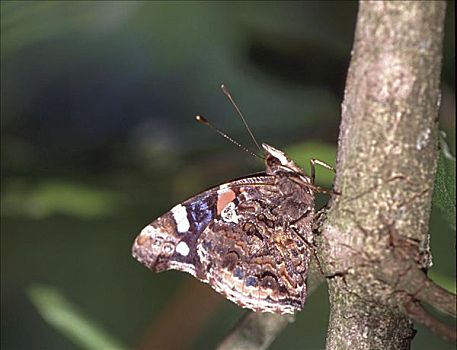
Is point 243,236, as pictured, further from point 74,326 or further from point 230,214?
point 74,326

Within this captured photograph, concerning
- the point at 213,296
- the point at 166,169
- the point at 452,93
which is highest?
A: the point at 452,93

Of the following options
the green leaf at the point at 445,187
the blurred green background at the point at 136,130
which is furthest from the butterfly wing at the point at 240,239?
the blurred green background at the point at 136,130

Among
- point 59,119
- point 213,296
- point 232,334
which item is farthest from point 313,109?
point 232,334

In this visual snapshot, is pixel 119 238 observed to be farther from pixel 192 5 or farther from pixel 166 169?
pixel 192 5

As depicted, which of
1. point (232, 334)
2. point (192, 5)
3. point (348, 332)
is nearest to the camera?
point (348, 332)

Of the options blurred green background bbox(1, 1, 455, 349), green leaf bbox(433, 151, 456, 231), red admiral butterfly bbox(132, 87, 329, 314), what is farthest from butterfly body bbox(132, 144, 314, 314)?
blurred green background bbox(1, 1, 455, 349)

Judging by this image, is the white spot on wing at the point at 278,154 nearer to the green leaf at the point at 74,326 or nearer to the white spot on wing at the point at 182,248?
the white spot on wing at the point at 182,248

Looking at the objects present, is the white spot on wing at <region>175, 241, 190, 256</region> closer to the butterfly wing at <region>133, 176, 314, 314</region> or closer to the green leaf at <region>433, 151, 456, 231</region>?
the butterfly wing at <region>133, 176, 314, 314</region>

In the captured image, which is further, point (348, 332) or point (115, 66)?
point (115, 66)
